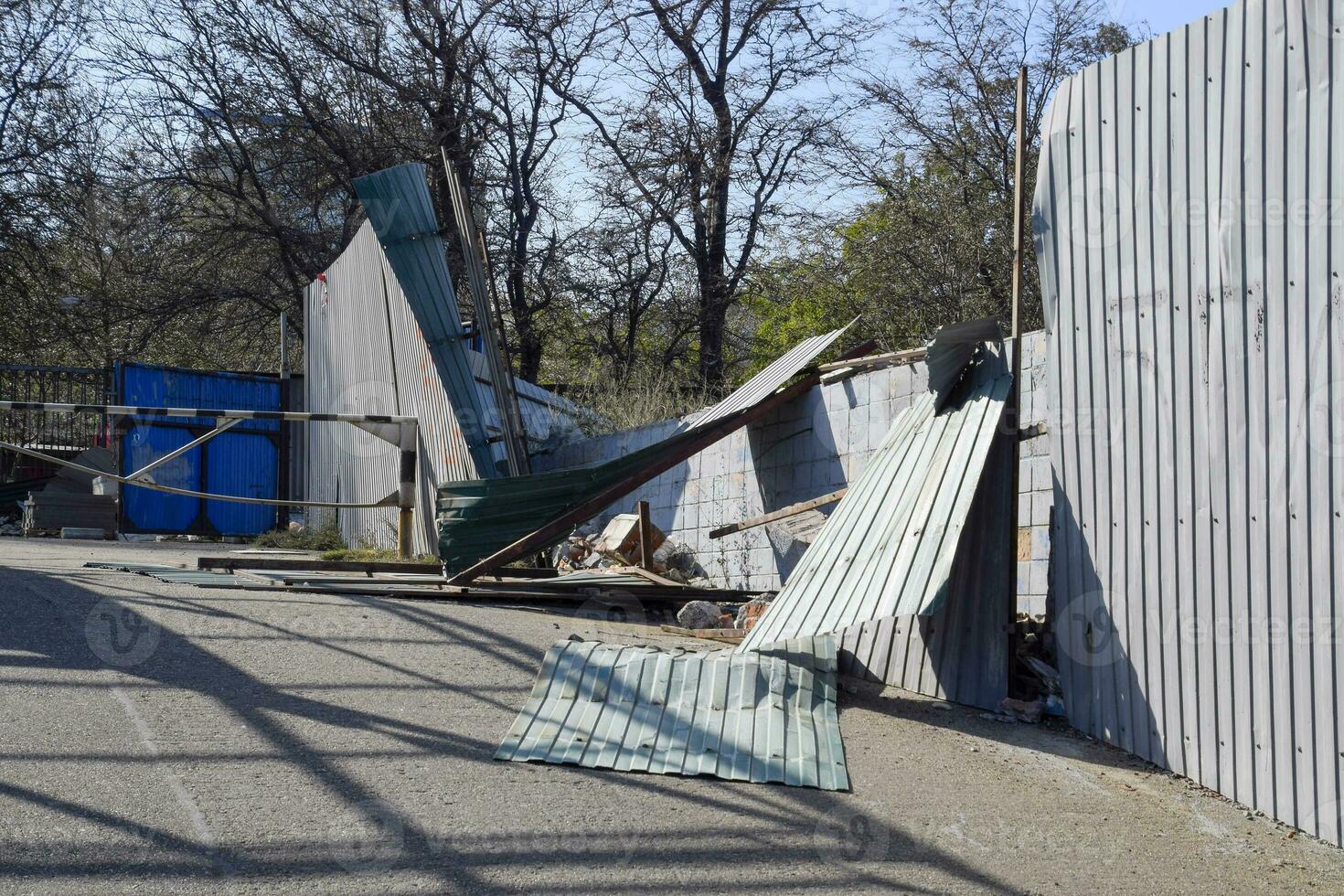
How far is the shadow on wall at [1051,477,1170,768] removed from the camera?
173 inches

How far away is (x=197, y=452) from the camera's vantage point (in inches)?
704

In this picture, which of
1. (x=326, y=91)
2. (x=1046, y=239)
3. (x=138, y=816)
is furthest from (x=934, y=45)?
(x=138, y=816)

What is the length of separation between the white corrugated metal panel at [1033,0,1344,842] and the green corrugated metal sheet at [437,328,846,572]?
303 cm

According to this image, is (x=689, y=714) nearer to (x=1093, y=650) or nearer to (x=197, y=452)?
(x=1093, y=650)

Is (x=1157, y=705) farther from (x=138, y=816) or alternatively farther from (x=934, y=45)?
(x=934, y=45)

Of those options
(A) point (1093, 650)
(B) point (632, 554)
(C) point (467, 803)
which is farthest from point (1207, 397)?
(B) point (632, 554)

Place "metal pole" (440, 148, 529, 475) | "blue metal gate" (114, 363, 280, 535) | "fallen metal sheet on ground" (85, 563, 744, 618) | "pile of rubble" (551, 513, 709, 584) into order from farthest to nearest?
"blue metal gate" (114, 363, 280, 535) < "metal pole" (440, 148, 529, 475) < "pile of rubble" (551, 513, 709, 584) < "fallen metal sheet on ground" (85, 563, 744, 618)

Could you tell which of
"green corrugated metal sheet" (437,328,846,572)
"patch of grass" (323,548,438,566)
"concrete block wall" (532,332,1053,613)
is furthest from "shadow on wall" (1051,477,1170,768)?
"patch of grass" (323,548,438,566)

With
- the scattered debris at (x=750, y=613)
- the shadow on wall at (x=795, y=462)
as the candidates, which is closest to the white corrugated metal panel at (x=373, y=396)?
the shadow on wall at (x=795, y=462)

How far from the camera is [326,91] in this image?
62.1ft

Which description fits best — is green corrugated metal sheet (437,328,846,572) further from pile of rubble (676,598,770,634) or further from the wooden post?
the wooden post

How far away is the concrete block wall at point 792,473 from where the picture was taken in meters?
5.72

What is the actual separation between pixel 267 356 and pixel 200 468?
24.6ft

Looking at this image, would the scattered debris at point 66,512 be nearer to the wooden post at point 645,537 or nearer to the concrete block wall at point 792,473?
the concrete block wall at point 792,473
